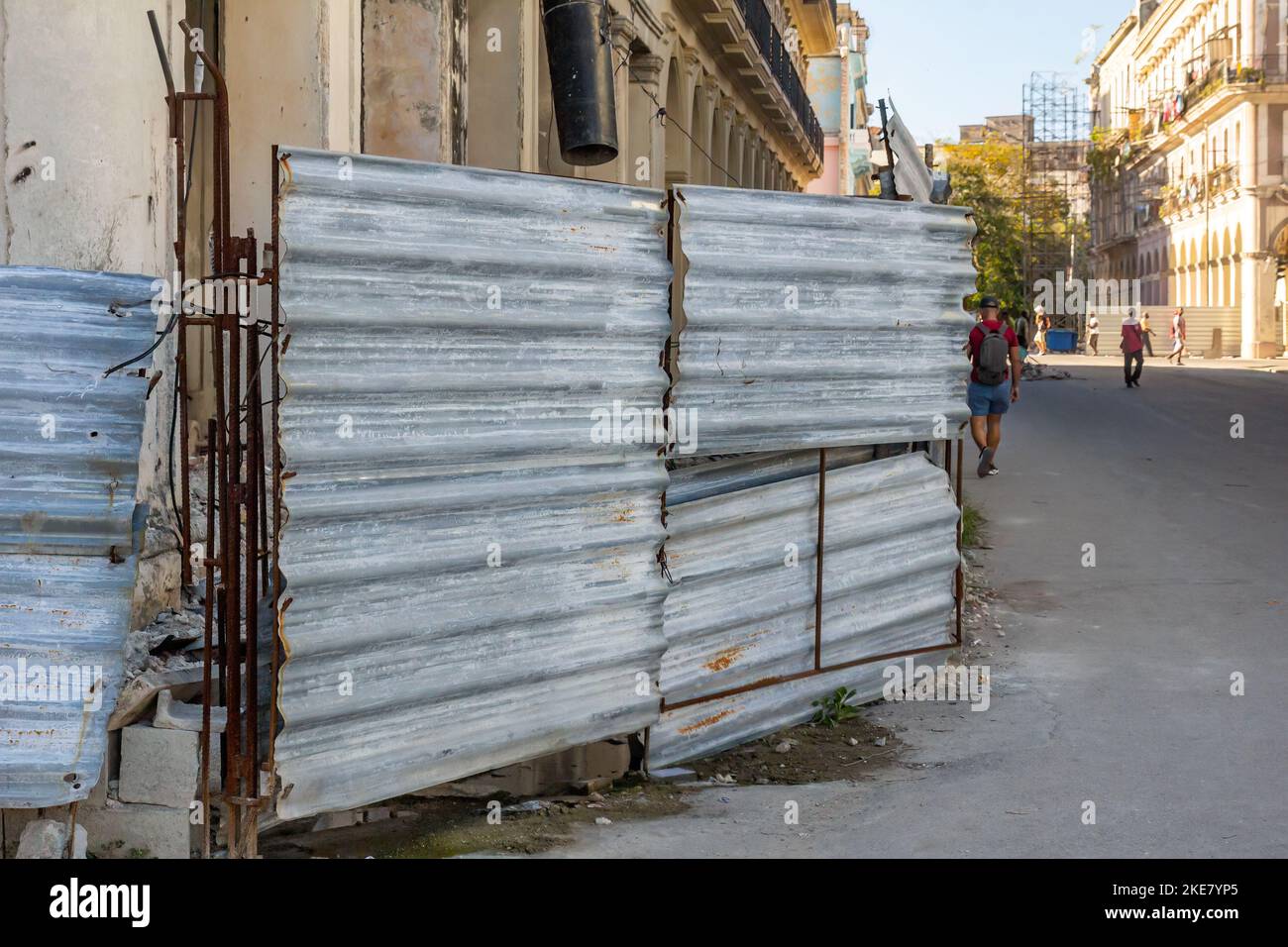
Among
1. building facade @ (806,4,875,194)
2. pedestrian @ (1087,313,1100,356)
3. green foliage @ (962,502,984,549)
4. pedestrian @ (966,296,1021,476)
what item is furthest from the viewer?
pedestrian @ (1087,313,1100,356)

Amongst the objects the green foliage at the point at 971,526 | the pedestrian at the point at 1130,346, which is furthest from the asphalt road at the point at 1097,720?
the pedestrian at the point at 1130,346

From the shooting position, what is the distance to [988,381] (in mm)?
14312

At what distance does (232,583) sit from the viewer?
450 cm

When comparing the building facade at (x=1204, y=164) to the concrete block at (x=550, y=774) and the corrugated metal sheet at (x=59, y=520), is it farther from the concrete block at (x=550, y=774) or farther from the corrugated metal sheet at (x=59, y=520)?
the corrugated metal sheet at (x=59, y=520)

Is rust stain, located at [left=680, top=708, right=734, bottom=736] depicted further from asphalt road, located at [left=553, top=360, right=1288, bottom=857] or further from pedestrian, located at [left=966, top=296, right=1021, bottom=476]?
pedestrian, located at [left=966, top=296, right=1021, bottom=476]

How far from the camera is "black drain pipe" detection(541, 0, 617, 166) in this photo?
9984 mm

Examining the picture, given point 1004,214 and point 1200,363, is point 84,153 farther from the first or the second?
point 1004,214

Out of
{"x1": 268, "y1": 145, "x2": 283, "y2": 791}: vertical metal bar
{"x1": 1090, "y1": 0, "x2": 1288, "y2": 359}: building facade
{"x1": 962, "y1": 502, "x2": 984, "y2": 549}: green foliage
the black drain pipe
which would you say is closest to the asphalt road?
{"x1": 962, "y1": 502, "x2": 984, "y2": 549}: green foliage

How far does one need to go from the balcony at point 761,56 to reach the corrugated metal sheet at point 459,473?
17.0m

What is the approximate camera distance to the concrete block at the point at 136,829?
444 cm

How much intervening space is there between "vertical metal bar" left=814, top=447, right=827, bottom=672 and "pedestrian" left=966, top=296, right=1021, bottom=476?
8.04 meters

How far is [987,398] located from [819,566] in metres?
8.59

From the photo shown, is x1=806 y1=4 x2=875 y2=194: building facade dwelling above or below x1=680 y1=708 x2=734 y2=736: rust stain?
above
